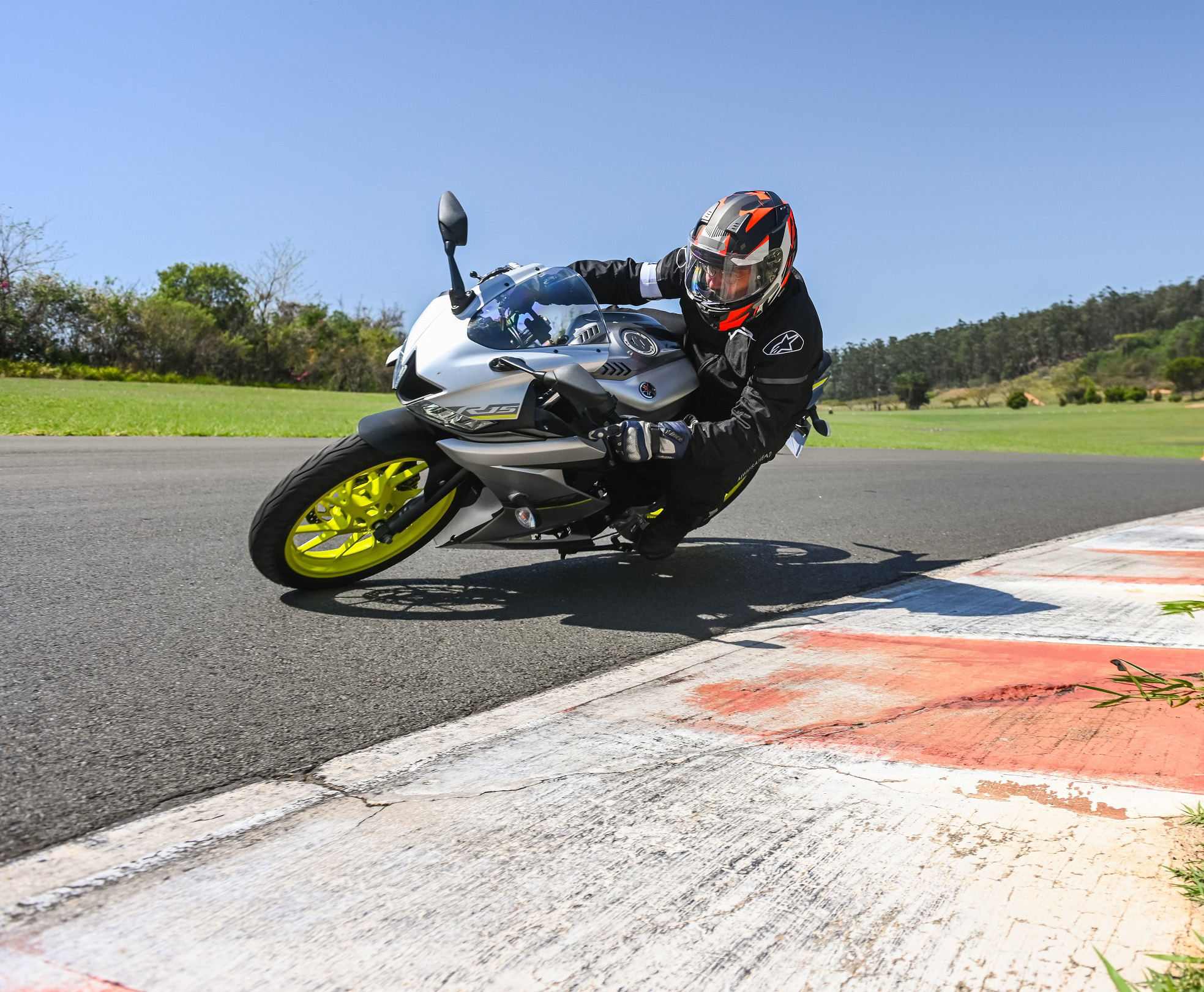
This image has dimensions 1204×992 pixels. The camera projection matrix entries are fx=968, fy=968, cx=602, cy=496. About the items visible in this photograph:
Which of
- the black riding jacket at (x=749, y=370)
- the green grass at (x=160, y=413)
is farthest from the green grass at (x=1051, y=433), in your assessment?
the black riding jacket at (x=749, y=370)

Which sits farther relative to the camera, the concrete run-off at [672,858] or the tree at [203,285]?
the tree at [203,285]

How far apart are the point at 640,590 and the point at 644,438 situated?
801mm

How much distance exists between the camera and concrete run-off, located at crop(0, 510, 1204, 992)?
1458 mm

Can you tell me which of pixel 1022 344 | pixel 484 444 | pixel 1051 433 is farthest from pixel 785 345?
pixel 1022 344

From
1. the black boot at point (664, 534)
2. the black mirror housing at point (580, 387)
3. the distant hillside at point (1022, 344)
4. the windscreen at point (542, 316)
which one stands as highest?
the distant hillside at point (1022, 344)

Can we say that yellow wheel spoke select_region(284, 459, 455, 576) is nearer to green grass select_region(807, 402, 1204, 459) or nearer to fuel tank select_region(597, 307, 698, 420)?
fuel tank select_region(597, 307, 698, 420)

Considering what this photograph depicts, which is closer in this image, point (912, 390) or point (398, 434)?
point (398, 434)

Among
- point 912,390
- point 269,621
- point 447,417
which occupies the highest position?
point 912,390

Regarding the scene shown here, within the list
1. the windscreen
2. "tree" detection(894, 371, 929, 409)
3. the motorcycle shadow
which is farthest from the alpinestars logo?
"tree" detection(894, 371, 929, 409)

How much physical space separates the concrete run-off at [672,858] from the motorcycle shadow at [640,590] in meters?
1.04

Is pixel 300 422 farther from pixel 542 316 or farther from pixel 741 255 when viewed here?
pixel 741 255

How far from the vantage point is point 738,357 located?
4551 mm

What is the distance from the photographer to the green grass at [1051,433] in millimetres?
24000

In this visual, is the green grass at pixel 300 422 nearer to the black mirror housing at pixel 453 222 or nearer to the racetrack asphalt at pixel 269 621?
the racetrack asphalt at pixel 269 621
